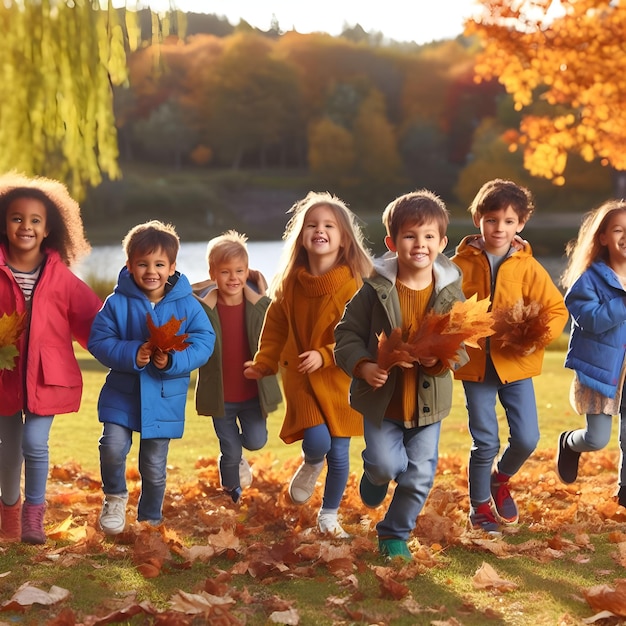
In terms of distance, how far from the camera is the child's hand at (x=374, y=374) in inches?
171

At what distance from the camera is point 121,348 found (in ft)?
16.1

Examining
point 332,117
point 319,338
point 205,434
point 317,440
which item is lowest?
point 205,434

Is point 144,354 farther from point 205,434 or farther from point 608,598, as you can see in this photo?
point 205,434

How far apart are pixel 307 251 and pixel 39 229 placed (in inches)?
54.2

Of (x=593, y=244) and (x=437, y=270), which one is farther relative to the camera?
(x=593, y=244)

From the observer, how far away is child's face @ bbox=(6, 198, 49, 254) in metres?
5.08

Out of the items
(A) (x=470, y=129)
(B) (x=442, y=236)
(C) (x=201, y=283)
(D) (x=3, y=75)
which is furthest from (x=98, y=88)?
(A) (x=470, y=129)

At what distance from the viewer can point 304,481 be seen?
541cm

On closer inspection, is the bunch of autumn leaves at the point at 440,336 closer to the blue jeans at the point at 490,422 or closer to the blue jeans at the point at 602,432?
the blue jeans at the point at 490,422

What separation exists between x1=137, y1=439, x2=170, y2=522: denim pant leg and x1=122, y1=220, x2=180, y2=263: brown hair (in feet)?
3.07

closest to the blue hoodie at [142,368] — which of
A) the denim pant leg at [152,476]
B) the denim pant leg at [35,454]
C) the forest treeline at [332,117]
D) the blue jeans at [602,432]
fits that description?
the denim pant leg at [152,476]

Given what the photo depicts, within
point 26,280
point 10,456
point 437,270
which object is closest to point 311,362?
point 437,270

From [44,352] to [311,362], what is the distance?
52.3 inches

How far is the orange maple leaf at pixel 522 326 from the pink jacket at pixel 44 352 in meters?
2.16
